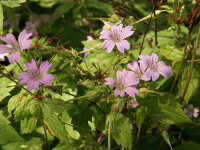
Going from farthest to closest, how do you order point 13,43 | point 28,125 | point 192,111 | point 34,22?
1. point 34,22
2. point 192,111
3. point 28,125
4. point 13,43

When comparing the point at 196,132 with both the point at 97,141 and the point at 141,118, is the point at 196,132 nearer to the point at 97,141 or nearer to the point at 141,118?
the point at 141,118

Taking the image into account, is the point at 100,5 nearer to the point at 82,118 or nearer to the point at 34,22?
the point at 34,22

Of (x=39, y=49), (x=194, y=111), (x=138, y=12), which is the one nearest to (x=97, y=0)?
Answer: (x=138, y=12)

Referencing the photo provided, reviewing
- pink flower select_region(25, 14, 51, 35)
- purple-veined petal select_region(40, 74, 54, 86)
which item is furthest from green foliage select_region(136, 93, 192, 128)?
pink flower select_region(25, 14, 51, 35)

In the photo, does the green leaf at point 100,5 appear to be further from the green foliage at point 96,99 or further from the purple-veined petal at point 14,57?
the purple-veined petal at point 14,57

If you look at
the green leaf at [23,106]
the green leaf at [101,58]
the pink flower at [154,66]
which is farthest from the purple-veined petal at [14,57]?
the pink flower at [154,66]

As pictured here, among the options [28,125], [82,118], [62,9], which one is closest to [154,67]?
[82,118]
